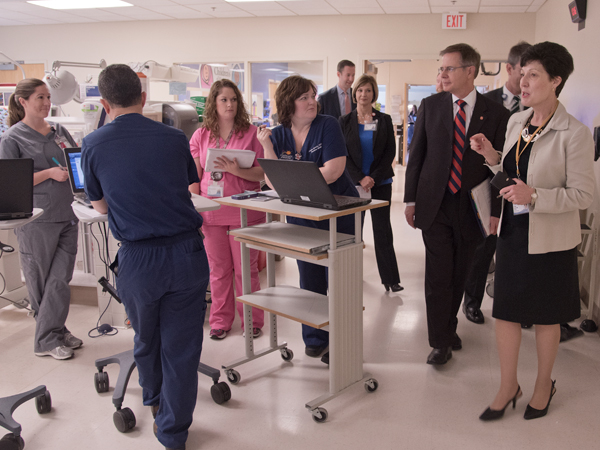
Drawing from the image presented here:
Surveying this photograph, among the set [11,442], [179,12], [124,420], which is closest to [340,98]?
[124,420]

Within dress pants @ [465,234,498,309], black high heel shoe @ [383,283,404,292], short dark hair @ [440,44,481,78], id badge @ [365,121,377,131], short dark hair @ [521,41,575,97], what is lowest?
black high heel shoe @ [383,283,404,292]

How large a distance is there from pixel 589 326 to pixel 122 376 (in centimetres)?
276

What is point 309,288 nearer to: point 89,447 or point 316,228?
point 316,228

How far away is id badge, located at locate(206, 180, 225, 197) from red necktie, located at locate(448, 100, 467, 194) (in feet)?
4.27

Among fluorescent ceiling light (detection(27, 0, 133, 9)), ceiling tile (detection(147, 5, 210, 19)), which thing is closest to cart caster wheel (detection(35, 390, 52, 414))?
fluorescent ceiling light (detection(27, 0, 133, 9))

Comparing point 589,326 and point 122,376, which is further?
point 589,326

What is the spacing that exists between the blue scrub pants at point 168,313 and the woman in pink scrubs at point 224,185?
39.9 inches

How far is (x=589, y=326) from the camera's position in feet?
10.3

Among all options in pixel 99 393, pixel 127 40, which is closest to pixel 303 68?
pixel 127 40

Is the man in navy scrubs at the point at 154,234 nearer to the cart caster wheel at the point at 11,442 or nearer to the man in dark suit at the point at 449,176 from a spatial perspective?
the cart caster wheel at the point at 11,442

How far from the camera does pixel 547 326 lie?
2109mm

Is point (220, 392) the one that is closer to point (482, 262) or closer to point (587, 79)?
point (482, 262)

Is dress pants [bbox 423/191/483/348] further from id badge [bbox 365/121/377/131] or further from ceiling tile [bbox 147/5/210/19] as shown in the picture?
ceiling tile [bbox 147/5/210/19]

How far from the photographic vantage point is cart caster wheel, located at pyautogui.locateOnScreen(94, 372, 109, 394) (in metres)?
2.49
